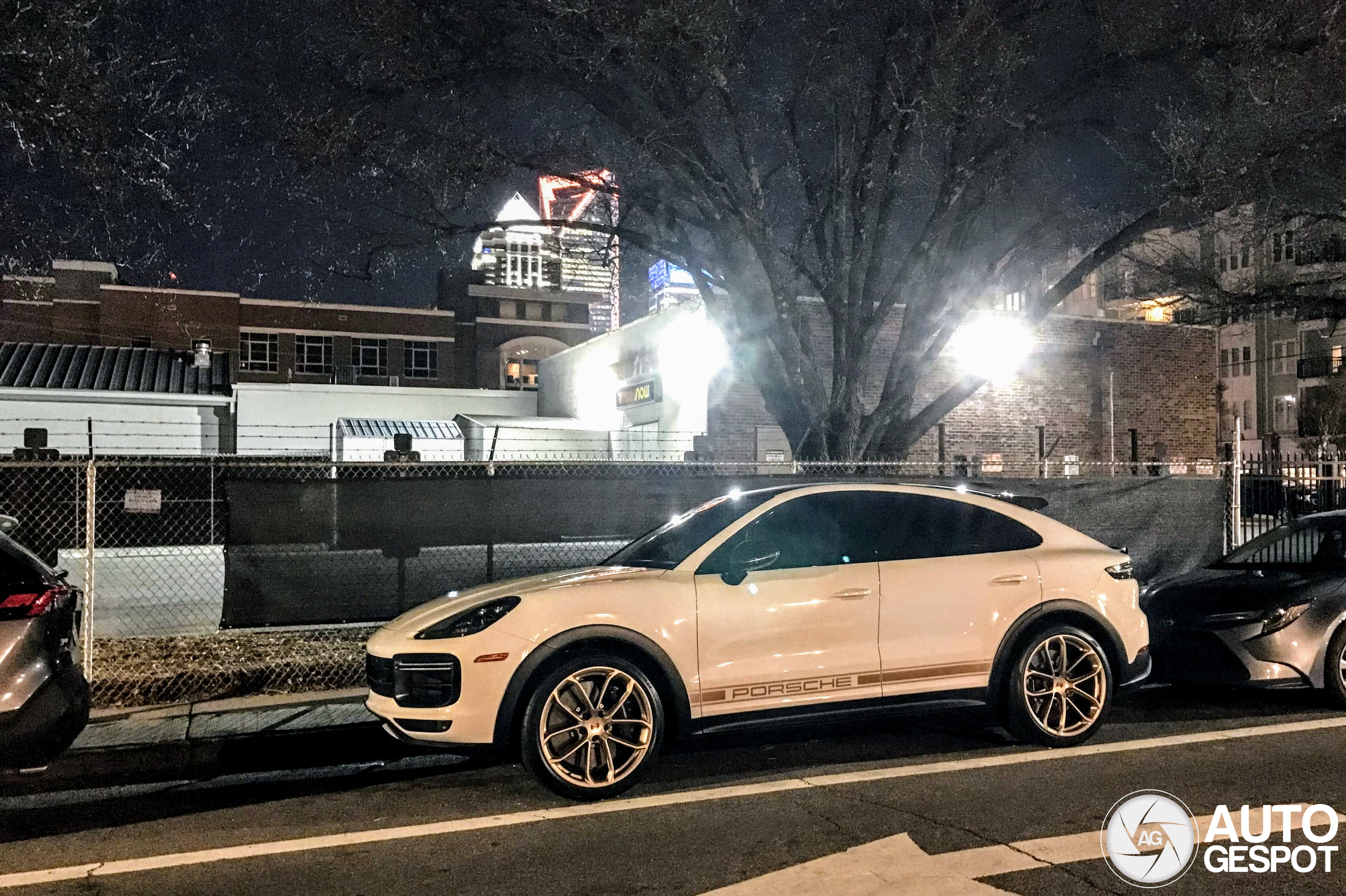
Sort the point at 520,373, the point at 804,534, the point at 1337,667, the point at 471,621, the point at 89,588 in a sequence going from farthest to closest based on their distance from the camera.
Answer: the point at 520,373, the point at 89,588, the point at 1337,667, the point at 804,534, the point at 471,621

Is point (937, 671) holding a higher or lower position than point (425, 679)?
lower

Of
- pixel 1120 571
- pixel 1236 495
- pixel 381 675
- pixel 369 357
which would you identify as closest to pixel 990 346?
pixel 1236 495

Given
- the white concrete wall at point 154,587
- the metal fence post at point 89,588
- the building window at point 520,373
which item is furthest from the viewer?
the building window at point 520,373

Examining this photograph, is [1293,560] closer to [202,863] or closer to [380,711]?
[380,711]

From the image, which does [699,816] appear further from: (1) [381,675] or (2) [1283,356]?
(2) [1283,356]

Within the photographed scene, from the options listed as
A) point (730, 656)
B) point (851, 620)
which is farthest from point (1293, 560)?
point (730, 656)

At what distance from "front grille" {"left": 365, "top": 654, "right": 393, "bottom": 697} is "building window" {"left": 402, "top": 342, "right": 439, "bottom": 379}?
184 ft

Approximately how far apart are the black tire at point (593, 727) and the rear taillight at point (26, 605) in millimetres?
2409

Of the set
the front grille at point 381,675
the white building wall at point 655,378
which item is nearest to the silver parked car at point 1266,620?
the front grille at point 381,675

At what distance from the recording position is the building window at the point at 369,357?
58.0 m

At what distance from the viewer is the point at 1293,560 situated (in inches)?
325

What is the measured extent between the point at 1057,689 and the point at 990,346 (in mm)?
16294

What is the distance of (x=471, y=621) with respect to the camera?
5.30 meters

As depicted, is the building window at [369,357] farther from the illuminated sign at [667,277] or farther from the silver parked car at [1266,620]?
the silver parked car at [1266,620]
